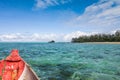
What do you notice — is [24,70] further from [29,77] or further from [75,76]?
[75,76]

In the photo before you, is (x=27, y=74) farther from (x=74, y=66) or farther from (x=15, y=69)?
(x=74, y=66)

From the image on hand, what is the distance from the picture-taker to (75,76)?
14445 millimetres

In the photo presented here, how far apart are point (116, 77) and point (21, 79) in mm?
7939

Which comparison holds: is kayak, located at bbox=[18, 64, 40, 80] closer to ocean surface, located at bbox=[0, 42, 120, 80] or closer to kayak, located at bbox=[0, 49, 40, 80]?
kayak, located at bbox=[0, 49, 40, 80]

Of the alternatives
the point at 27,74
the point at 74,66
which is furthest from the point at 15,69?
the point at 74,66

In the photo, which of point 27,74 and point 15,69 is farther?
point 15,69

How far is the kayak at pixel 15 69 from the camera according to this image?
968 centimetres

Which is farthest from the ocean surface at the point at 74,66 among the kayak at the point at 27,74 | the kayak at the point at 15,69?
the kayak at the point at 27,74

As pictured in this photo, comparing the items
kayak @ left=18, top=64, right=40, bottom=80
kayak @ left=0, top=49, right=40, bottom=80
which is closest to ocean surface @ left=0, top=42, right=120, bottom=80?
kayak @ left=0, top=49, right=40, bottom=80

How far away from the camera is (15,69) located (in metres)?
10.3

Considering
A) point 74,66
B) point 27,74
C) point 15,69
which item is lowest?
point 74,66

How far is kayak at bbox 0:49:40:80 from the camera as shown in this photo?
9.68 meters

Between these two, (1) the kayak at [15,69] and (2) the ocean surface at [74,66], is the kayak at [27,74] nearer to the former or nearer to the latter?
(1) the kayak at [15,69]

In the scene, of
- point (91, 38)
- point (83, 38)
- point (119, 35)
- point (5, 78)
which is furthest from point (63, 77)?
point (83, 38)
